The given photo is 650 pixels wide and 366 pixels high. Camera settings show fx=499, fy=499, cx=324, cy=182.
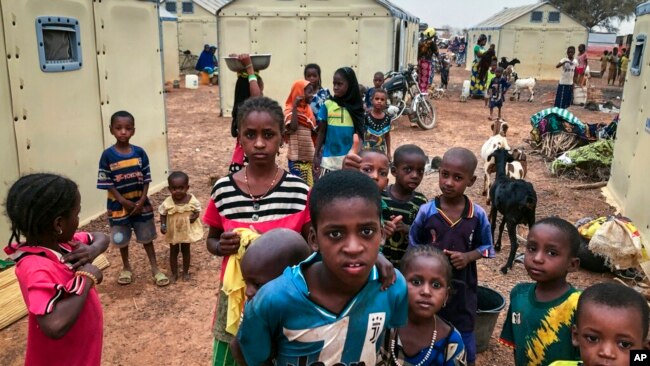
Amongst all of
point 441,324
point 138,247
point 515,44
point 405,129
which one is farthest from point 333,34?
point 515,44

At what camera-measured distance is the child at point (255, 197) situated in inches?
77.9

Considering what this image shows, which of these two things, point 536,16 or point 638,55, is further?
point 536,16

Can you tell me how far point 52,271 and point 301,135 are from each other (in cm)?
345

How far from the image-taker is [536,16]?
2356 cm

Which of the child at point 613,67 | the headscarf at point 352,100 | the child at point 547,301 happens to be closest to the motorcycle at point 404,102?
the headscarf at point 352,100

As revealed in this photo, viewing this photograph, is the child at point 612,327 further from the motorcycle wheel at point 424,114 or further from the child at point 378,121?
the motorcycle wheel at point 424,114

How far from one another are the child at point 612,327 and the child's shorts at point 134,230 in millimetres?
3457

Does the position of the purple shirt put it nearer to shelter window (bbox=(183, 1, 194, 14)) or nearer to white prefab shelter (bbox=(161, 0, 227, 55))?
white prefab shelter (bbox=(161, 0, 227, 55))

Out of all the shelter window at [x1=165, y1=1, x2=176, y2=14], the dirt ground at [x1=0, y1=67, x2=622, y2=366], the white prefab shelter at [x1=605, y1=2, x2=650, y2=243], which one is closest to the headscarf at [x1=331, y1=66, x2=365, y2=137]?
the dirt ground at [x1=0, y1=67, x2=622, y2=366]

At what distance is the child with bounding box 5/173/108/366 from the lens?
70.7 inches

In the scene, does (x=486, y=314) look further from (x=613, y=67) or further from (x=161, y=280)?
(x=613, y=67)

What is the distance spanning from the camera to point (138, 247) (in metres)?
5.09

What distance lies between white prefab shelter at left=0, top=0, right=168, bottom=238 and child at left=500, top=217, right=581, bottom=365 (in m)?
4.17

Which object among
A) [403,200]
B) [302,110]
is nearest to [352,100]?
[302,110]
